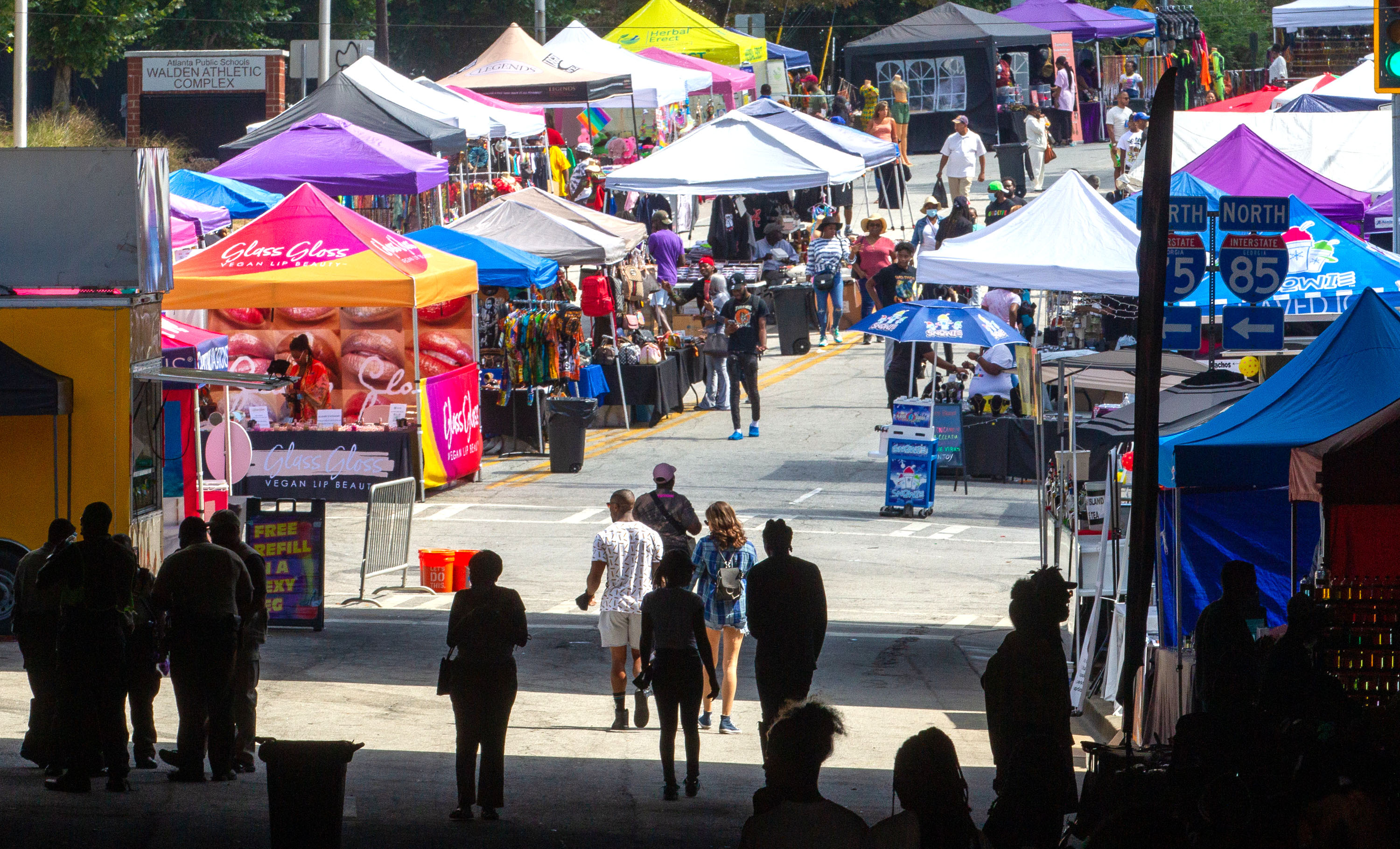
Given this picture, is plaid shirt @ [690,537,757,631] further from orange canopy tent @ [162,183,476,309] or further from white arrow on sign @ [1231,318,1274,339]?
orange canopy tent @ [162,183,476,309]

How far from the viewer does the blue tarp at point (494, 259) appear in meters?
22.5

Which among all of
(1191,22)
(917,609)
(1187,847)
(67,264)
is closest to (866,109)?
(1191,22)

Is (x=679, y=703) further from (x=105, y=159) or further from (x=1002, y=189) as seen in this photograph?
(x=1002, y=189)

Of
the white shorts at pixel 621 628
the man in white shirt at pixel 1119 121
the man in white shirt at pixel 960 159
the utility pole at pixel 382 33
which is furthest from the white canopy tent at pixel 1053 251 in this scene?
the utility pole at pixel 382 33

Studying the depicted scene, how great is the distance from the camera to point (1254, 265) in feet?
47.5

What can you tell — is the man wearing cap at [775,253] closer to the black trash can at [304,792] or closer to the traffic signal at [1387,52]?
the traffic signal at [1387,52]

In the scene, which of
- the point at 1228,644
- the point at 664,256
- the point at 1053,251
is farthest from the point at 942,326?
the point at 664,256

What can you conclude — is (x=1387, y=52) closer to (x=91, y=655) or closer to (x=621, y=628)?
(x=621, y=628)

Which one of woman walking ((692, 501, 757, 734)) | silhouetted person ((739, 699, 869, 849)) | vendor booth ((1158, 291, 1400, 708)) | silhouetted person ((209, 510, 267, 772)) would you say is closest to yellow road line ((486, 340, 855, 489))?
woman walking ((692, 501, 757, 734))

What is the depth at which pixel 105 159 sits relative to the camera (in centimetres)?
A: 1357

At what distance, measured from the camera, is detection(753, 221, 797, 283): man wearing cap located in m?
30.0

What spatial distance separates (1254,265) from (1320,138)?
45.4ft

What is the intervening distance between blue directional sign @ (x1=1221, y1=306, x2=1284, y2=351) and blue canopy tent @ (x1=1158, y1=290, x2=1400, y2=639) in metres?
2.42

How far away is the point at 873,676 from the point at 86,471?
6.03m
